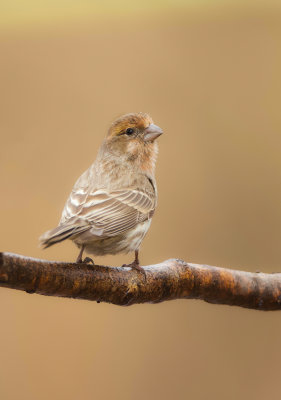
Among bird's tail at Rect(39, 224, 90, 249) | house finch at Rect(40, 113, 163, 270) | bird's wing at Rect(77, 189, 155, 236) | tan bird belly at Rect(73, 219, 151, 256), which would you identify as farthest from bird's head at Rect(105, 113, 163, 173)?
bird's tail at Rect(39, 224, 90, 249)

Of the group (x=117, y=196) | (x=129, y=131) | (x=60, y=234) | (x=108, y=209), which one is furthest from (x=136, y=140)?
(x=60, y=234)

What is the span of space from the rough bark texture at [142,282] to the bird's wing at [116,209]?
0.14m

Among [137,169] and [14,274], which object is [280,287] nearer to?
[137,169]

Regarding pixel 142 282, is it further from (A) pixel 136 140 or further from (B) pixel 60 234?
(A) pixel 136 140

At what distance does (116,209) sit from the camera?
6.46ft

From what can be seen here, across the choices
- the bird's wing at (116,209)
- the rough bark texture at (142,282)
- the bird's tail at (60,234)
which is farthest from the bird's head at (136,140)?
the bird's tail at (60,234)

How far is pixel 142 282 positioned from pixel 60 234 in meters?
0.37

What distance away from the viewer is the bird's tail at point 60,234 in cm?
145

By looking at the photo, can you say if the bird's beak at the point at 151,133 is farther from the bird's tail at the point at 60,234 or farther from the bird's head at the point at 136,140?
the bird's tail at the point at 60,234

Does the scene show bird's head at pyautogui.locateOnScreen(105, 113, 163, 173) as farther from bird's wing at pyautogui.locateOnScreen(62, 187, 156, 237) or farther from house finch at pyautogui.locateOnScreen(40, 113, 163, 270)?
bird's wing at pyautogui.locateOnScreen(62, 187, 156, 237)

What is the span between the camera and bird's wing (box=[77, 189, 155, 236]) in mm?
1814

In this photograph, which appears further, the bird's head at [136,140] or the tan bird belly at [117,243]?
the bird's head at [136,140]

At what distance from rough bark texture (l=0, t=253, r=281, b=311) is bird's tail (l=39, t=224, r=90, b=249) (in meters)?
0.05

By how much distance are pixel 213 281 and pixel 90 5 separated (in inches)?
68.8
